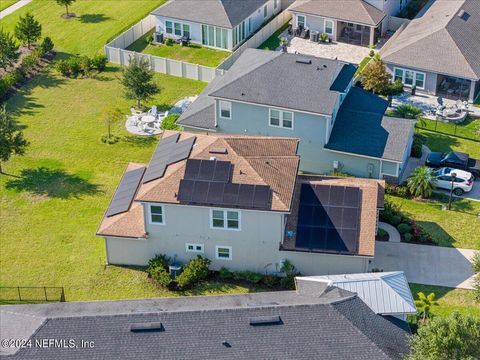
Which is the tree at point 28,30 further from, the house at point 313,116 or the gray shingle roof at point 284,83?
the gray shingle roof at point 284,83

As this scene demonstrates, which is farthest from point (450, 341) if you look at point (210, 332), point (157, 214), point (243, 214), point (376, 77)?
point (376, 77)

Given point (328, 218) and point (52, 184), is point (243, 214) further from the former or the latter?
point (52, 184)

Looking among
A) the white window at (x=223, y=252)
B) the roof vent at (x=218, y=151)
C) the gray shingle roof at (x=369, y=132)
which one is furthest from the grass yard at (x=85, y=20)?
the white window at (x=223, y=252)

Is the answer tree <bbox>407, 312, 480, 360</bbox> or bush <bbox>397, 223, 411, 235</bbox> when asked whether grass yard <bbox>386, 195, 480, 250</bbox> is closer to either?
bush <bbox>397, 223, 411, 235</bbox>

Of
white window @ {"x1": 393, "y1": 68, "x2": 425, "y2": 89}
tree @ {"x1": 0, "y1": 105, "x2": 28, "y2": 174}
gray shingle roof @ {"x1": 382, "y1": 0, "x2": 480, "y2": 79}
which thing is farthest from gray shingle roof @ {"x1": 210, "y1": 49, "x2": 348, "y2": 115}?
tree @ {"x1": 0, "y1": 105, "x2": 28, "y2": 174}

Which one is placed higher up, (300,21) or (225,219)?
(300,21)

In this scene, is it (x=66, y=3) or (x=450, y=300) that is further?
(x=66, y=3)
